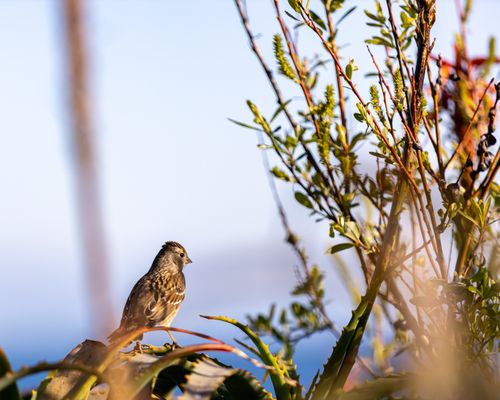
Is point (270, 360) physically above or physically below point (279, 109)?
below

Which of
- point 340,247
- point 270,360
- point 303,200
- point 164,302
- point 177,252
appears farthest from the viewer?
point 177,252

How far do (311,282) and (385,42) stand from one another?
137 centimetres

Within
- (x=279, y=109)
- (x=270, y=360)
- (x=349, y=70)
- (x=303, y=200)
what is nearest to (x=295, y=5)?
(x=349, y=70)

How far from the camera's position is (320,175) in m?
3.17

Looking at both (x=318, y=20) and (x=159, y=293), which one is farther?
(x=159, y=293)

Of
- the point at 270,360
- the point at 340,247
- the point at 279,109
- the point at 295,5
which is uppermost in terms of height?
the point at 295,5

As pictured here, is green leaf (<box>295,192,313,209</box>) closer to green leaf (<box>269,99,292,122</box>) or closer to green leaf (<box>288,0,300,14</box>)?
green leaf (<box>269,99,292,122</box>)

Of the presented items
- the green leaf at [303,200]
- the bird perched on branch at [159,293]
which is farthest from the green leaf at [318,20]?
the bird perched on branch at [159,293]

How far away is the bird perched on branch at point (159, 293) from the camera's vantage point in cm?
531

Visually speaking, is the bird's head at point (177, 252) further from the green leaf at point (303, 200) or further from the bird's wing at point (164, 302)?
the green leaf at point (303, 200)

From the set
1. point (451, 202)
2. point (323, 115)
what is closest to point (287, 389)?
point (451, 202)

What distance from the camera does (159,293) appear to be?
5.54 metres

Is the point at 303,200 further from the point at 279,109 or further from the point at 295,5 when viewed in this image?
the point at 295,5

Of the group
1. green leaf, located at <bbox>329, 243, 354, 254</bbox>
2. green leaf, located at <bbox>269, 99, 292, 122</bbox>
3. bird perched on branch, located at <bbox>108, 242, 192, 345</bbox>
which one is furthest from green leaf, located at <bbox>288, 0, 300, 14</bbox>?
bird perched on branch, located at <bbox>108, 242, 192, 345</bbox>
